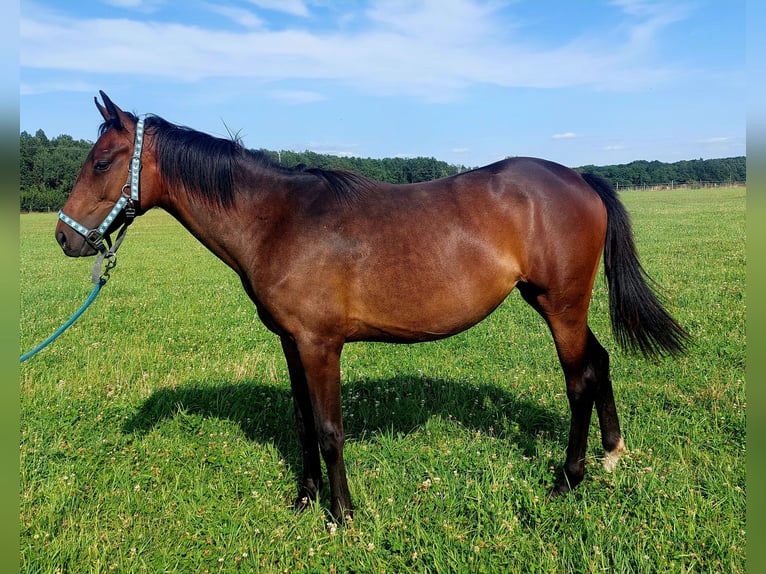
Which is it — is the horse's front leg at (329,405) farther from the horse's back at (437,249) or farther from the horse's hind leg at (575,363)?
the horse's hind leg at (575,363)

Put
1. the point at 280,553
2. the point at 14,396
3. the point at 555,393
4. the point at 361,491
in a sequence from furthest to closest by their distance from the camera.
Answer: the point at 555,393 < the point at 361,491 < the point at 280,553 < the point at 14,396

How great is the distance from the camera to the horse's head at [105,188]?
3381mm

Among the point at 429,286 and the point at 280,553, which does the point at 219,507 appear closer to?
the point at 280,553

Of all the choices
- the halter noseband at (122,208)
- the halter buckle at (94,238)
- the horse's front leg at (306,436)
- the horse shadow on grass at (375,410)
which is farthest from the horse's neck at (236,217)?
the horse shadow on grass at (375,410)

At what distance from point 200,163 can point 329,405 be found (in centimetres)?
208

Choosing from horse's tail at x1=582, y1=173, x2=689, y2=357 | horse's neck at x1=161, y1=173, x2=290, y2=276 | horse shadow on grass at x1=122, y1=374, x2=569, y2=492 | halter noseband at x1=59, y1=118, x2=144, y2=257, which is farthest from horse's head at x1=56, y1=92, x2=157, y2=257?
horse's tail at x1=582, y1=173, x2=689, y2=357

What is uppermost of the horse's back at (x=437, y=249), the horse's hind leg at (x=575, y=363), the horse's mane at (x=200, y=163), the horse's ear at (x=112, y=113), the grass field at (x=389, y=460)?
the horse's ear at (x=112, y=113)

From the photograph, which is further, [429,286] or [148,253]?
[148,253]

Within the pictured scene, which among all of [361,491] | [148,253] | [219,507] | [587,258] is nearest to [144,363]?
[219,507]

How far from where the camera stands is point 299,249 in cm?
345

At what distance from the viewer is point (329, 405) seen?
3533 mm

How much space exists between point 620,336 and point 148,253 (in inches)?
872

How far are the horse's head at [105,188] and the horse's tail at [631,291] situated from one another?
3843 millimetres

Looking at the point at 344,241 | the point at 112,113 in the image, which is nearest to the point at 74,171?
the point at 112,113
